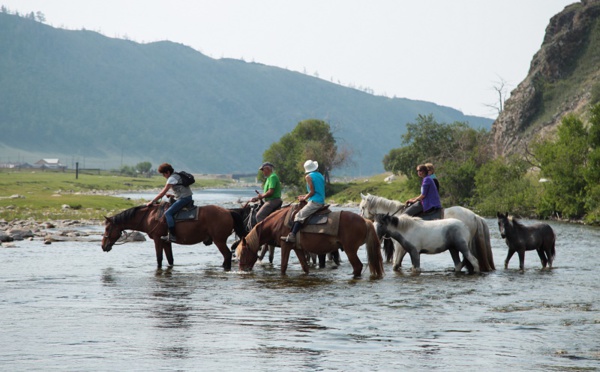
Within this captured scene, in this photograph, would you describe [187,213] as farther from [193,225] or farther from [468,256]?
[468,256]

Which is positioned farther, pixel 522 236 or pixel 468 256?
pixel 522 236

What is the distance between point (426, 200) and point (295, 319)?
8.78 m

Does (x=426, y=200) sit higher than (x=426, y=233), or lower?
higher

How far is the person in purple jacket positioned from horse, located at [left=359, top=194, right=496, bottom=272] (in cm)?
30

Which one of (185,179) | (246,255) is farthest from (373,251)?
(185,179)

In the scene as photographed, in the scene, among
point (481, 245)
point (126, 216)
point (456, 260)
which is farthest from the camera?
point (126, 216)

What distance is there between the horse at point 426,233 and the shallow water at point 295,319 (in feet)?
2.27

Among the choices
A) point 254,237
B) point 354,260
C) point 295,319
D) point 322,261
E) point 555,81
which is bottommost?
point 295,319

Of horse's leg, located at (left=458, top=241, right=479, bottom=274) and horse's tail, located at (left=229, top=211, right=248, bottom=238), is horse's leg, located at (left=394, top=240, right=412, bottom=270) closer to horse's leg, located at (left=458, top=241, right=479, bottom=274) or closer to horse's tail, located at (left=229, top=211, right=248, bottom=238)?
horse's leg, located at (left=458, top=241, right=479, bottom=274)

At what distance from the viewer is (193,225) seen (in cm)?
2145

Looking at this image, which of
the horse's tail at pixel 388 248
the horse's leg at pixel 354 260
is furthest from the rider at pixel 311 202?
the horse's tail at pixel 388 248

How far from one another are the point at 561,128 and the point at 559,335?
1674 inches

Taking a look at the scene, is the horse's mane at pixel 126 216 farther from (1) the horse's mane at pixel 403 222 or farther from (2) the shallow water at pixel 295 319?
(1) the horse's mane at pixel 403 222

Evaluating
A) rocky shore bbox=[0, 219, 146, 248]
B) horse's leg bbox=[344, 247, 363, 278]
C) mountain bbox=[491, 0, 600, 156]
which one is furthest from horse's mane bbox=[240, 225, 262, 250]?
mountain bbox=[491, 0, 600, 156]
